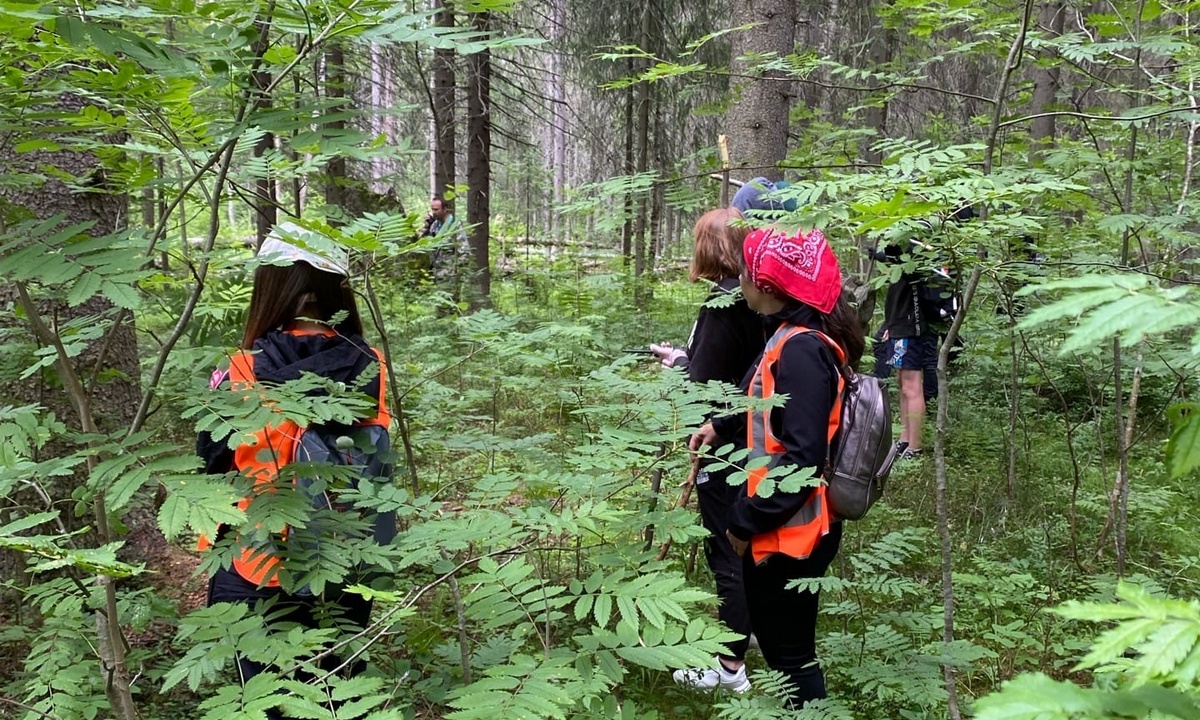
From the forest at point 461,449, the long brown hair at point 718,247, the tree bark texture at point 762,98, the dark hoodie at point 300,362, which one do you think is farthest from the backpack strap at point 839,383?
the tree bark texture at point 762,98

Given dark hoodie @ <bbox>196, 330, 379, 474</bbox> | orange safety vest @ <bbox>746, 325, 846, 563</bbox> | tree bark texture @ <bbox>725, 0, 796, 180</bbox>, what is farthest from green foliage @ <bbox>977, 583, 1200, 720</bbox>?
tree bark texture @ <bbox>725, 0, 796, 180</bbox>

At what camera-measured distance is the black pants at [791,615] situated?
2.46 meters

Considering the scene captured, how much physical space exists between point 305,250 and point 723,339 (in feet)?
5.74

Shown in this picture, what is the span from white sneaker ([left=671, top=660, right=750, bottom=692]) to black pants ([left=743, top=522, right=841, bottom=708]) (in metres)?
0.60

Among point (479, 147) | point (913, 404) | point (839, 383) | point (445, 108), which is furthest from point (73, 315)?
point (479, 147)

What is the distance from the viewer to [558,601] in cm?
151

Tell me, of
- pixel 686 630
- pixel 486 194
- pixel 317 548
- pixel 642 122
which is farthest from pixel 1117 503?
pixel 642 122

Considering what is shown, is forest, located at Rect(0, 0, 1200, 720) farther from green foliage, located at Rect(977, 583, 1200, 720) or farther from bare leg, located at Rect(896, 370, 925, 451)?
bare leg, located at Rect(896, 370, 925, 451)

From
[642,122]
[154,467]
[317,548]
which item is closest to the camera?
[154,467]

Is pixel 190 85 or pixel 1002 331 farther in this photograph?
pixel 1002 331

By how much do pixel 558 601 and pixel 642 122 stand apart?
31.7ft

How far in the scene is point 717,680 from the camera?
3096 millimetres

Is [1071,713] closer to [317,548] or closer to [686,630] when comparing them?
[686,630]

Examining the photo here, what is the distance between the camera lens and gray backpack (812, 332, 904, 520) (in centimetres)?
234
